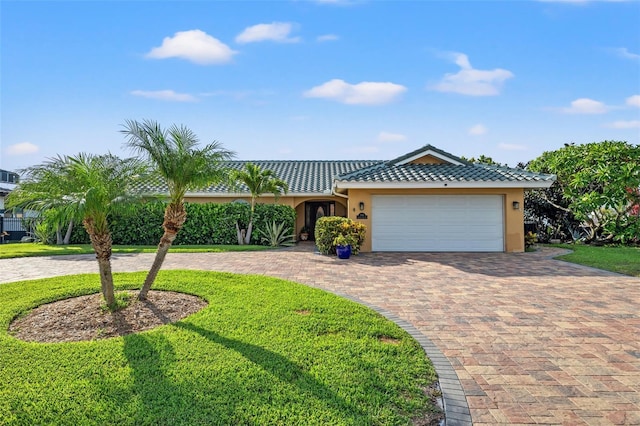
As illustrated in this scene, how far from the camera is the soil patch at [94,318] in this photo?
5.55 metres

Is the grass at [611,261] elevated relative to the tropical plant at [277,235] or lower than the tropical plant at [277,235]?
lower

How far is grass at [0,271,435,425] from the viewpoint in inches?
133

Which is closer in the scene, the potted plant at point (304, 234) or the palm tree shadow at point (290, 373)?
the palm tree shadow at point (290, 373)

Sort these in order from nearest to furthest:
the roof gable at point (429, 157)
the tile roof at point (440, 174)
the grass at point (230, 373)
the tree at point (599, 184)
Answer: the grass at point (230, 373)
the tree at point (599, 184)
the tile roof at point (440, 174)
the roof gable at point (429, 157)

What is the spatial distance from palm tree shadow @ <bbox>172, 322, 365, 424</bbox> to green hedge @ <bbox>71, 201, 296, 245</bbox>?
1378 centimetres

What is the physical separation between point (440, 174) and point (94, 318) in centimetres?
1391

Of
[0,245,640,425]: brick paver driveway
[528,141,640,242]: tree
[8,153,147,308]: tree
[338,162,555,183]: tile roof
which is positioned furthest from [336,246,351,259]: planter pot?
[528,141,640,242]: tree

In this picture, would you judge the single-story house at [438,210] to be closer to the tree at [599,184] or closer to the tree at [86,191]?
the tree at [599,184]

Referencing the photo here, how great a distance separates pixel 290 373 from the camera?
4.12 meters

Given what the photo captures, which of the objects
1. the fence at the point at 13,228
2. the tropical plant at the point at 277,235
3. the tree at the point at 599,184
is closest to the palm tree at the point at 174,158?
the tropical plant at the point at 277,235

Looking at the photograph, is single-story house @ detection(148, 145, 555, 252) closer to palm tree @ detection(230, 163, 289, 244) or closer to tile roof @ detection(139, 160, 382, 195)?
palm tree @ detection(230, 163, 289, 244)

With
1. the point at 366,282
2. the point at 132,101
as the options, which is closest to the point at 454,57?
the point at 366,282

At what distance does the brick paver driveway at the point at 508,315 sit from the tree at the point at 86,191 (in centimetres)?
478

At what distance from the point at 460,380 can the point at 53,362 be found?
4819 mm
